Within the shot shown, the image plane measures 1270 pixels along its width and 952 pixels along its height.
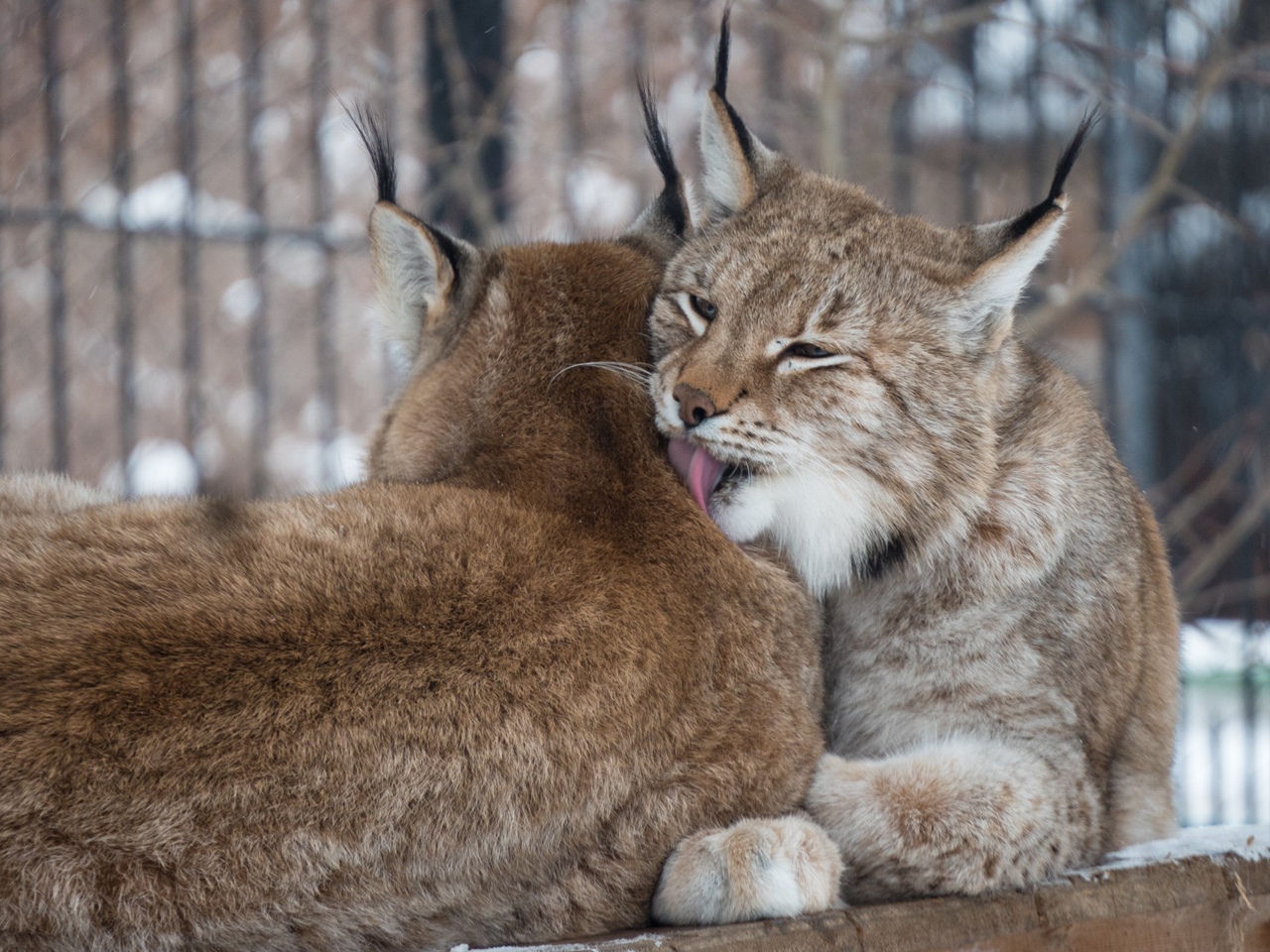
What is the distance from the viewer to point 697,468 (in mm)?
2656

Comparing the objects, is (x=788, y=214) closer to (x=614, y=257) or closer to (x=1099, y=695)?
(x=614, y=257)

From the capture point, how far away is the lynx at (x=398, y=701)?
5.99ft

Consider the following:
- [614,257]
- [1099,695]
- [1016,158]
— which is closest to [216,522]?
[614,257]

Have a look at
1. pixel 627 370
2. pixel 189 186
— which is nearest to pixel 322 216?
pixel 189 186

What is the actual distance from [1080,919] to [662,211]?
1973 millimetres

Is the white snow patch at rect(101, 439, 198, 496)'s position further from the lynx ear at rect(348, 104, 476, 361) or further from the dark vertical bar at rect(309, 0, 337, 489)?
the lynx ear at rect(348, 104, 476, 361)

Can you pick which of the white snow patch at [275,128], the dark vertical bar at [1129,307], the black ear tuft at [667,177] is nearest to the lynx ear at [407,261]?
the black ear tuft at [667,177]

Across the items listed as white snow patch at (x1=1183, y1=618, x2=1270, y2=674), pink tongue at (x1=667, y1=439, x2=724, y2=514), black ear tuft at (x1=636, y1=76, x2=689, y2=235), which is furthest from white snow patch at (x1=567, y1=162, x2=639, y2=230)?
pink tongue at (x1=667, y1=439, x2=724, y2=514)

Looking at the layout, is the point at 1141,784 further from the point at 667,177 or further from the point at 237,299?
the point at 237,299

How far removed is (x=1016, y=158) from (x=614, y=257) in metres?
4.62

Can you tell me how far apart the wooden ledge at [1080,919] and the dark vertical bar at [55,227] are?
166 inches

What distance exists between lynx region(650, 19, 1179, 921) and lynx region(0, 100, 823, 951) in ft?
0.58

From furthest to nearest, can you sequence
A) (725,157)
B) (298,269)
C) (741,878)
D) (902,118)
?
(298,269), (902,118), (725,157), (741,878)

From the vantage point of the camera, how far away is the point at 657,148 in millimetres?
3455
